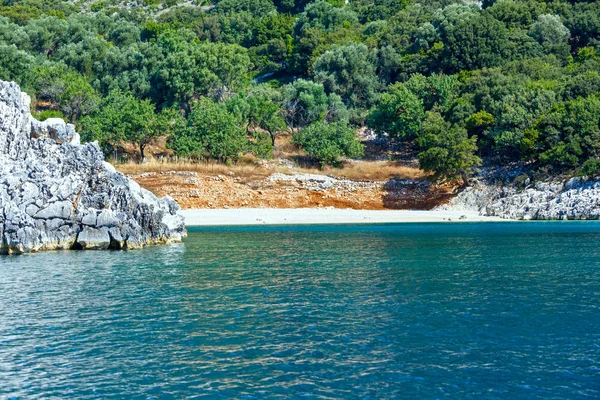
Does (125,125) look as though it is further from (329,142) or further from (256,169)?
(329,142)

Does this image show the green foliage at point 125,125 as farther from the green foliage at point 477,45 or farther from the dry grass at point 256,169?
the green foliage at point 477,45

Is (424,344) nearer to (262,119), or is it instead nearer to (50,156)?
(50,156)

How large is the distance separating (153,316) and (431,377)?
1213 cm

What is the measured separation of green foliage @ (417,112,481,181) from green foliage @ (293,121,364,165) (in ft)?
41.3

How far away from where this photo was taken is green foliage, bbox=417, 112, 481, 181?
83625 millimetres

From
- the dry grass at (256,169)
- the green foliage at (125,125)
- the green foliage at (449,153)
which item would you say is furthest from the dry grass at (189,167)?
the green foliage at (449,153)

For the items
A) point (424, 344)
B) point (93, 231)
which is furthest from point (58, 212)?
point (424, 344)

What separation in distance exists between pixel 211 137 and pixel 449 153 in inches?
1257

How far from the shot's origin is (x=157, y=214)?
172 ft

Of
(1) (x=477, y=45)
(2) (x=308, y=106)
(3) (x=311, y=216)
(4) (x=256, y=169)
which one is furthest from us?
(1) (x=477, y=45)

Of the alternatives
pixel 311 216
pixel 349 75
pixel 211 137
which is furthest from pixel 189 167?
pixel 349 75

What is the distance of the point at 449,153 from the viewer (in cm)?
8450

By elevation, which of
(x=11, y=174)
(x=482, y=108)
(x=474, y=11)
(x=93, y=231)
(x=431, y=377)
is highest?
(x=474, y=11)

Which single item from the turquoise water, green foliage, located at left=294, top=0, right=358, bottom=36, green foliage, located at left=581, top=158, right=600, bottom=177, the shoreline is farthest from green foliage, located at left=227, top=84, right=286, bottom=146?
the turquoise water
